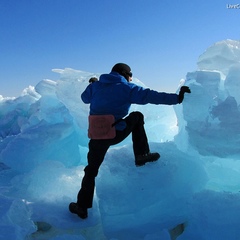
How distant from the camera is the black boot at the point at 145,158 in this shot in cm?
314

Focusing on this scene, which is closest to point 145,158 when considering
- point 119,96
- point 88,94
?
point 119,96

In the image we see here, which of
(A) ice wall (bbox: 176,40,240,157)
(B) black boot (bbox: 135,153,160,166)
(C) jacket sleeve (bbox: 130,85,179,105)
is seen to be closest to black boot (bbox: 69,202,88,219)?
(B) black boot (bbox: 135,153,160,166)

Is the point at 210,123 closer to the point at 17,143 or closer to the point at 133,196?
the point at 133,196

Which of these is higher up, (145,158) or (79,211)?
(145,158)

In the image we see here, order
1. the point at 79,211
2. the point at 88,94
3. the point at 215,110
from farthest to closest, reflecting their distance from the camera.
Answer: the point at 215,110 → the point at 88,94 → the point at 79,211

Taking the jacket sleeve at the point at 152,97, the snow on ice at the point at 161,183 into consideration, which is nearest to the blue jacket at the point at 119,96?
the jacket sleeve at the point at 152,97

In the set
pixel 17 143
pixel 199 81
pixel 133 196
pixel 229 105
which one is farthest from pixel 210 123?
pixel 17 143

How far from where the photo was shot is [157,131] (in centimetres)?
550

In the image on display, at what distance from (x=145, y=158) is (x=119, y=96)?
72cm

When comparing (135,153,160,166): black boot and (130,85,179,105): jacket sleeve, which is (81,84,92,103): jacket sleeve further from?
(135,153,160,166): black boot

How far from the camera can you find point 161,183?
3.17 m

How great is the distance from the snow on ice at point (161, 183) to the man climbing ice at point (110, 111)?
20 centimetres

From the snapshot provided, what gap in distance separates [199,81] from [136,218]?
63.4 inches

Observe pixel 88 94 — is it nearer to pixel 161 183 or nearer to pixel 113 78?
pixel 113 78
